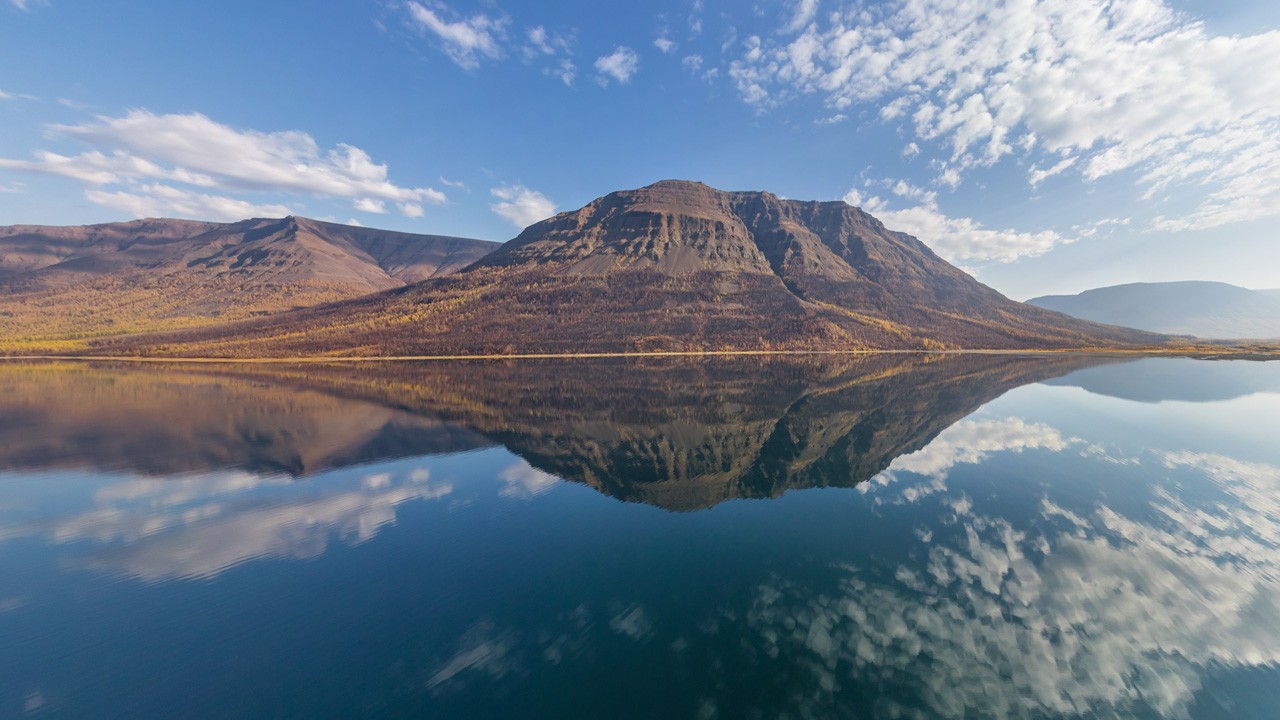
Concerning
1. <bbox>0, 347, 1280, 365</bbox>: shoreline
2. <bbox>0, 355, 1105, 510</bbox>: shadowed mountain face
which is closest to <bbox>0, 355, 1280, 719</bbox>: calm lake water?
<bbox>0, 355, 1105, 510</bbox>: shadowed mountain face

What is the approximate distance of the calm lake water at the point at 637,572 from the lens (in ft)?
40.0

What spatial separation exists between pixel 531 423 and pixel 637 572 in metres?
32.0

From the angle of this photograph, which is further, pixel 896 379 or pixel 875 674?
pixel 896 379

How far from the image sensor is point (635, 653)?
1345 centimetres

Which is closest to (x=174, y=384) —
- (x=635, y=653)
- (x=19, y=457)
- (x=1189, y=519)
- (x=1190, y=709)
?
(x=19, y=457)

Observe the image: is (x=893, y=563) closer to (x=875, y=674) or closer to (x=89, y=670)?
(x=875, y=674)

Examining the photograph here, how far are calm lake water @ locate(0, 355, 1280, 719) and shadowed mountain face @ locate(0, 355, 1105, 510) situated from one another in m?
0.54

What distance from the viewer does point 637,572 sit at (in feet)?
60.9

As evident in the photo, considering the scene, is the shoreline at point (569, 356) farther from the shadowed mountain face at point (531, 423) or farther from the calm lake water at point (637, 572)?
the calm lake water at point (637, 572)

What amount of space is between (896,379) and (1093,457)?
5205cm

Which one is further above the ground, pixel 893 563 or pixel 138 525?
pixel 893 563

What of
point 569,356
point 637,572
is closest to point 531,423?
point 637,572

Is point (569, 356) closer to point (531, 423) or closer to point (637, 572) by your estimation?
point (531, 423)

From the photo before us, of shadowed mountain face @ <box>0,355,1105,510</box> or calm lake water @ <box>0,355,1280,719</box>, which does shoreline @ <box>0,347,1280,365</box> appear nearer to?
shadowed mountain face @ <box>0,355,1105,510</box>
